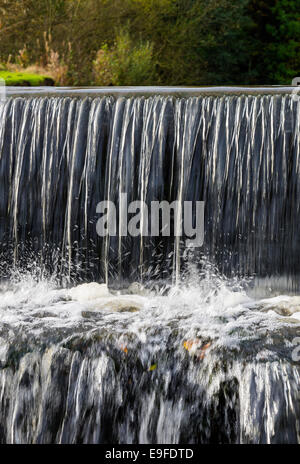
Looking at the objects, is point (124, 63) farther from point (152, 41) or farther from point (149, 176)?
point (149, 176)

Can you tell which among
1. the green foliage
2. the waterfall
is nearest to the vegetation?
the green foliage

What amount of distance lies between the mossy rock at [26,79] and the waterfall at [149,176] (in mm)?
5264

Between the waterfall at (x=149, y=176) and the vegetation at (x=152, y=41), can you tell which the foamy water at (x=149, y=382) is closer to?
the waterfall at (x=149, y=176)

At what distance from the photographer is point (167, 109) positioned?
233 inches

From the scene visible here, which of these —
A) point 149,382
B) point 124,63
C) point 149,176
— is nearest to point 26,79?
point 124,63

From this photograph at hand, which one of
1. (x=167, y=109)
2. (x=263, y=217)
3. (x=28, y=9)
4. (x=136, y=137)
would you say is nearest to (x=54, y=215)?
(x=136, y=137)

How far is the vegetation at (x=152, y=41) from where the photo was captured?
15.6m

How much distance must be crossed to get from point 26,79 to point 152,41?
7611mm

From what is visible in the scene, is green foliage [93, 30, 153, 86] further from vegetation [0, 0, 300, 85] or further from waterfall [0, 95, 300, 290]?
waterfall [0, 95, 300, 290]

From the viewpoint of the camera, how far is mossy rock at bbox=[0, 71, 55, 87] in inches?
442

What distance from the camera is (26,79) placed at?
38.2 feet

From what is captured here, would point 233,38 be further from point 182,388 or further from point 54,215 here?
point 182,388
